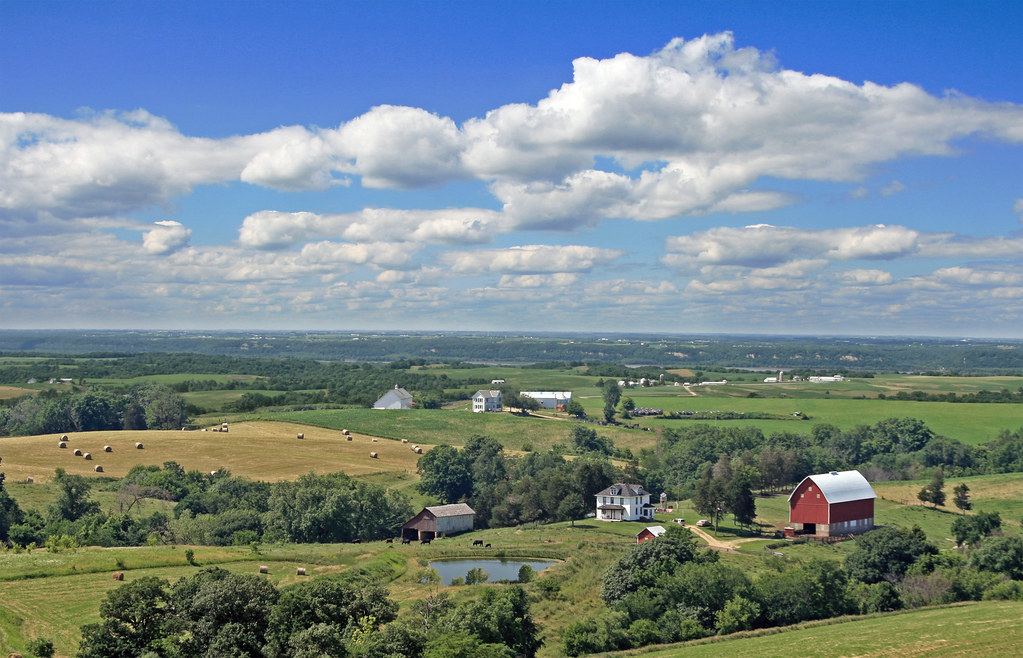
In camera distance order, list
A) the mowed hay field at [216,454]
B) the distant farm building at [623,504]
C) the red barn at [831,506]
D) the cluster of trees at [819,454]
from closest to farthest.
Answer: the red barn at [831,506]
the distant farm building at [623,504]
the mowed hay field at [216,454]
the cluster of trees at [819,454]

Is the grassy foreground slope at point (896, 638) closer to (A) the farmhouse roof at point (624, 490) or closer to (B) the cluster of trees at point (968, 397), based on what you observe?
(A) the farmhouse roof at point (624, 490)

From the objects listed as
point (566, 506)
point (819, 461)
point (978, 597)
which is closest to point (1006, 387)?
point (819, 461)

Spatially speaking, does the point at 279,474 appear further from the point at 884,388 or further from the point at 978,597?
the point at 884,388

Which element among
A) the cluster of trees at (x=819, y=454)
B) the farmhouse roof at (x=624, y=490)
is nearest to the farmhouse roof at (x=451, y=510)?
the farmhouse roof at (x=624, y=490)

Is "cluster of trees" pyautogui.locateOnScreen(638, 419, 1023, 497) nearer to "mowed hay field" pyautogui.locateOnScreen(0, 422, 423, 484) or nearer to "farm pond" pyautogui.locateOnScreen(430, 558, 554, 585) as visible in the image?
"mowed hay field" pyautogui.locateOnScreen(0, 422, 423, 484)

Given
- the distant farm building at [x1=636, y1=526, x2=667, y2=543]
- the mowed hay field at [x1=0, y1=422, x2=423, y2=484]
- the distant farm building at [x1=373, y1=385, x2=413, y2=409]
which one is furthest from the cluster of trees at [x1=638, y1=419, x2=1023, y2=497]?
the distant farm building at [x1=373, y1=385, x2=413, y2=409]

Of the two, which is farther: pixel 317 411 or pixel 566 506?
pixel 317 411

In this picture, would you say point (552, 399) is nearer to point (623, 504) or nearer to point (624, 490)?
point (624, 490)
